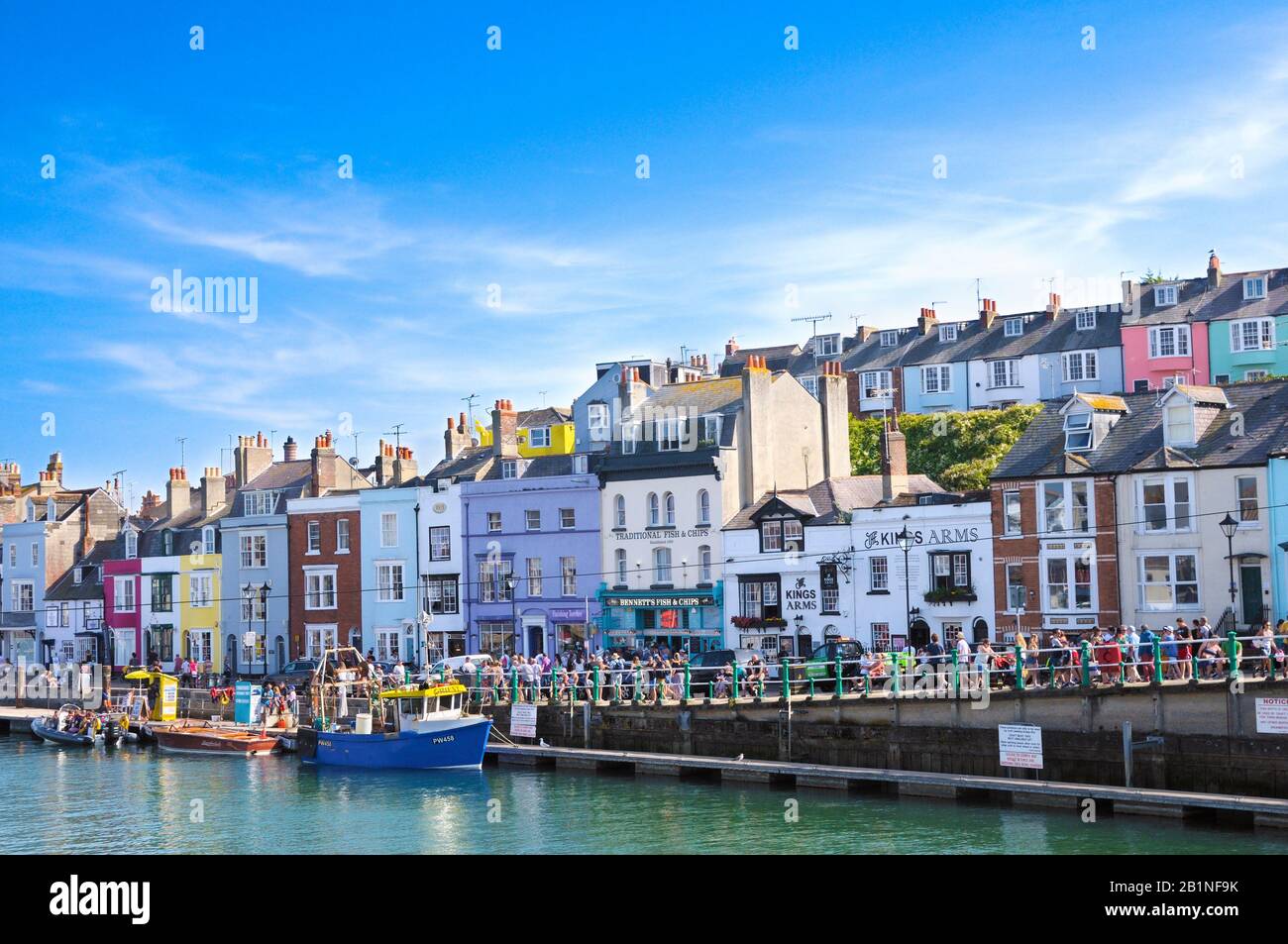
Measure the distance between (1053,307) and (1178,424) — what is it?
3998cm

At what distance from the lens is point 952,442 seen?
2899 inches

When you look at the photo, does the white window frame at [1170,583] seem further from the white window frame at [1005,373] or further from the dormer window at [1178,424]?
the white window frame at [1005,373]

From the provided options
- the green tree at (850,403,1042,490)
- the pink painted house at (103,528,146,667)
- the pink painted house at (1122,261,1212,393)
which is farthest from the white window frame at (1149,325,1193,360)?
the pink painted house at (103,528,146,667)

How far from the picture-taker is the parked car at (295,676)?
196ft

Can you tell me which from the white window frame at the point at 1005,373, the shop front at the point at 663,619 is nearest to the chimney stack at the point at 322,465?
the shop front at the point at 663,619

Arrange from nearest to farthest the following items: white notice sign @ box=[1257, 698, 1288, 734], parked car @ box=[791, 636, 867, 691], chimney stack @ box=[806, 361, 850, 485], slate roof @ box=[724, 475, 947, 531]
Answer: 1. white notice sign @ box=[1257, 698, 1288, 734]
2. parked car @ box=[791, 636, 867, 691]
3. slate roof @ box=[724, 475, 947, 531]
4. chimney stack @ box=[806, 361, 850, 485]

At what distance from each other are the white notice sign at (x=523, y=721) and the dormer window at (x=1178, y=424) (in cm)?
2189

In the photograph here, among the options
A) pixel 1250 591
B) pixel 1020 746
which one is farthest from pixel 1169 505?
pixel 1020 746

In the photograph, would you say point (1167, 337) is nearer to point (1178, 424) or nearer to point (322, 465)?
point (1178, 424)

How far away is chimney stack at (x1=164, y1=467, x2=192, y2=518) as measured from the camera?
3167 inches

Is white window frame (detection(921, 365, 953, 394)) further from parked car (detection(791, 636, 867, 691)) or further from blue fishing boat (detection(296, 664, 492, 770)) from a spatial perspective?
blue fishing boat (detection(296, 664, 492, 770))

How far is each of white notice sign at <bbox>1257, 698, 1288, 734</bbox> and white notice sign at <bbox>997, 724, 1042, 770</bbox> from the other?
196 inches
